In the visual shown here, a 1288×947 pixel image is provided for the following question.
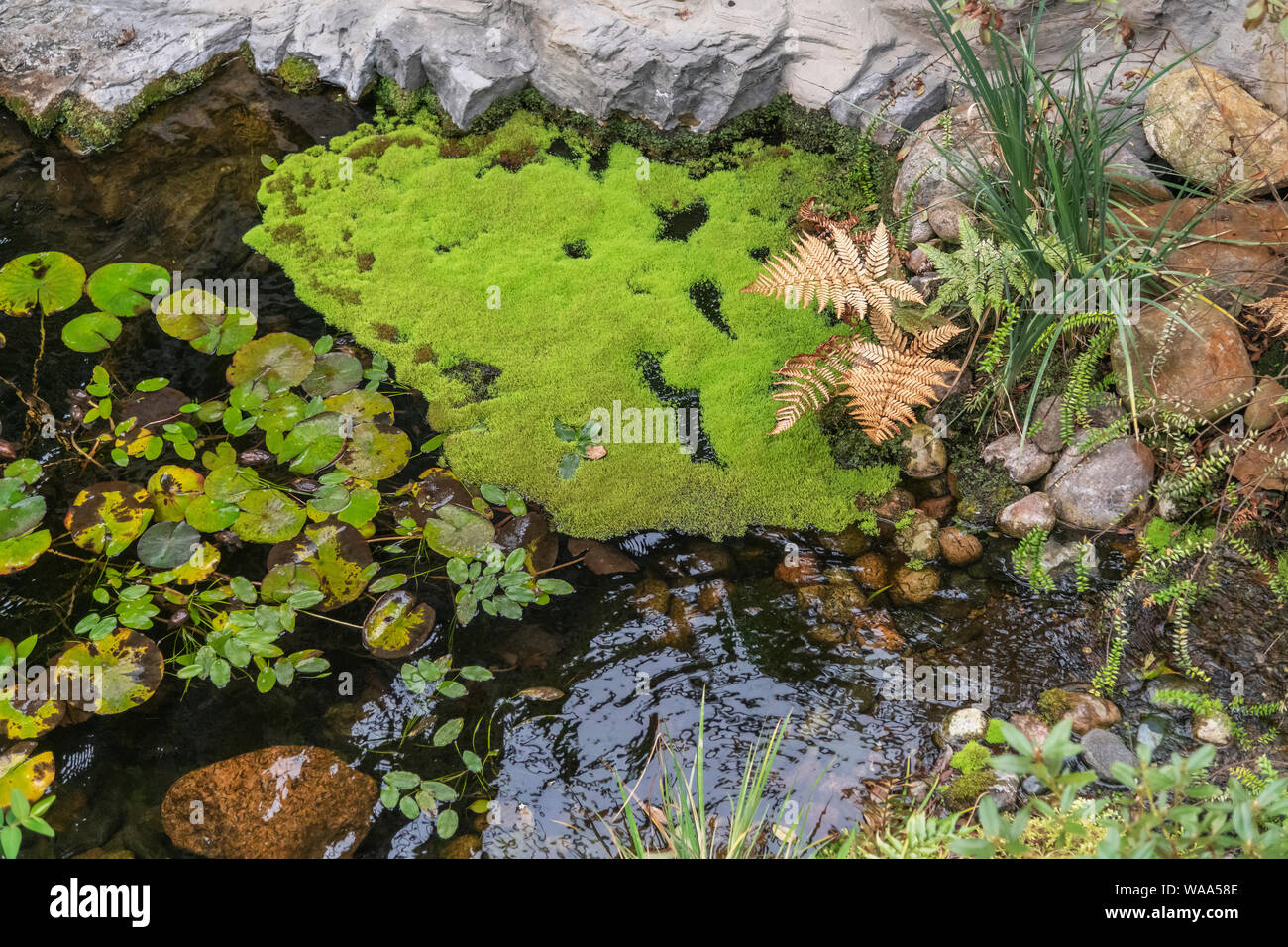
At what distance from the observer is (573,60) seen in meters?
6.50

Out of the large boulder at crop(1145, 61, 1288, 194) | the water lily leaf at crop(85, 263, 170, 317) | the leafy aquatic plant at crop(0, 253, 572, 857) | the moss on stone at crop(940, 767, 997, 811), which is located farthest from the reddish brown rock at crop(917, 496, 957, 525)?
the water lily leaf at crop(85, 263, 170, 317)

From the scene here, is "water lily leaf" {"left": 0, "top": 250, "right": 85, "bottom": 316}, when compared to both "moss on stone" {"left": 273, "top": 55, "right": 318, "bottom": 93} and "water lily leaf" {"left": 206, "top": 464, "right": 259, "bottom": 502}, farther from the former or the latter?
"moss on stone" {"left": 273, "top": 55, "right": 318, "bottom": 93}

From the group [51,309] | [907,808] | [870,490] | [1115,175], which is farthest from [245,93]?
[907,808]

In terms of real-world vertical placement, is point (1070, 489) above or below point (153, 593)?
above

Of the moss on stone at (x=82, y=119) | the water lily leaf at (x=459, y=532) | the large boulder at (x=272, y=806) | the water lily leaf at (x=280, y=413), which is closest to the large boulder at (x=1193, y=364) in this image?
the water lily leaf at (x=459, y=532)

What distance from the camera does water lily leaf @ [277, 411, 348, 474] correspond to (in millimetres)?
4773

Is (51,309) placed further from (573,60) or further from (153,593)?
(573,60)

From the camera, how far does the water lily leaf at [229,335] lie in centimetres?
531

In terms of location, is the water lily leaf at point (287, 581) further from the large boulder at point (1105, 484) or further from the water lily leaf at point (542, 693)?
the large boulder at point (1105, 484)

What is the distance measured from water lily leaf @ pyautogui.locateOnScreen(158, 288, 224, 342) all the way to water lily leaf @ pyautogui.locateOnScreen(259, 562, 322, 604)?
6.32ft

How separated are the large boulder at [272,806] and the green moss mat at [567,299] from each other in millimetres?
1674
